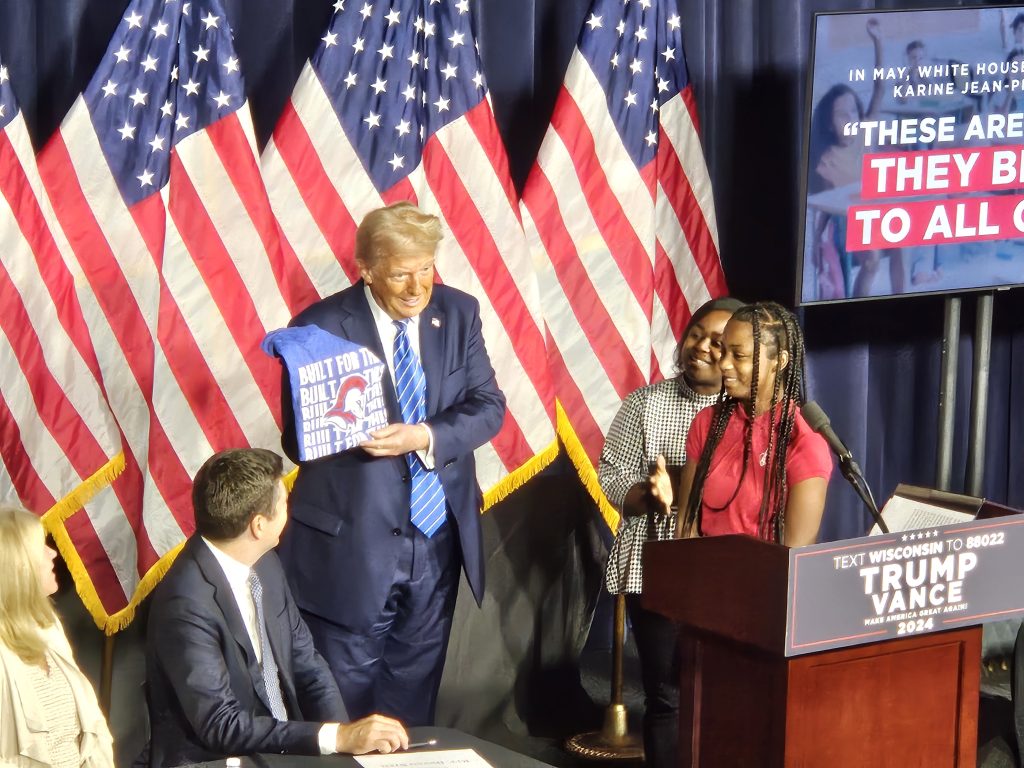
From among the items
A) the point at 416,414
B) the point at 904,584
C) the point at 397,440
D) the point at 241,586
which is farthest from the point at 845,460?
the point at 416,414

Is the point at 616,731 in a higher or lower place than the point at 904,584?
lower

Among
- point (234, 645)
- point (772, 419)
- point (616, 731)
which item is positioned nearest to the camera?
point (234, 645)

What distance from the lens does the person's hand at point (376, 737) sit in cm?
215

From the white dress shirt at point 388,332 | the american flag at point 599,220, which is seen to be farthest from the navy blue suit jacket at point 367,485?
the american flag at point 599,220

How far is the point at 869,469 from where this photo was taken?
5.05 m

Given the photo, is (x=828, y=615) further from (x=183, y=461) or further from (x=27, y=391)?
(x=27, y=391)

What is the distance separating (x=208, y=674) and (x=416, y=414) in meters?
1.18

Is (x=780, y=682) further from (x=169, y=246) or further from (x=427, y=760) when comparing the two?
(x=169, y=246)

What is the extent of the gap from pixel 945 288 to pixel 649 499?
6.81 feet

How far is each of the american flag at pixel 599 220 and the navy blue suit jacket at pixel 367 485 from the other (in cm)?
72

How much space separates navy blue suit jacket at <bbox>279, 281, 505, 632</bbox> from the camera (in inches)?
133

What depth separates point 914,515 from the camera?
2.62m

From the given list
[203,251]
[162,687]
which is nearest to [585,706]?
[203,251]

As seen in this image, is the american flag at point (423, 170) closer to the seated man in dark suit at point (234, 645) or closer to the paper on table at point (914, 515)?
the seated man in dark suit at point (234, 645)
